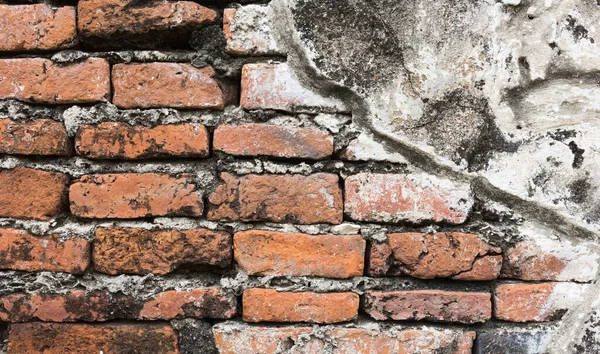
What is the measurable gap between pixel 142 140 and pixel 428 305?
0.68m

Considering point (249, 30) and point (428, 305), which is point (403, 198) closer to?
point (428, 305)

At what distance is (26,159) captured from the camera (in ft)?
3.00

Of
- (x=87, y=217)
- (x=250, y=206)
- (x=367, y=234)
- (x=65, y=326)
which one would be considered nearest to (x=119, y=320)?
(x=65, y=326)

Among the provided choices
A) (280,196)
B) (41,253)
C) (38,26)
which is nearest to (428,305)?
(280,196)

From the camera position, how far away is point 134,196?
0.90 metres

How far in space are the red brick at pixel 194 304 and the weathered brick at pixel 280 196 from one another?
0.16 meters

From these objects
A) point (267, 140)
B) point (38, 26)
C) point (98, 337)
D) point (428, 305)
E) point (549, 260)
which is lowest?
point (98, 337)

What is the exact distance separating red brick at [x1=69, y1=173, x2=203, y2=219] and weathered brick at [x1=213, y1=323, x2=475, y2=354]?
0.26 metres

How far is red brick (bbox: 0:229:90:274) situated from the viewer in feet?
2.98

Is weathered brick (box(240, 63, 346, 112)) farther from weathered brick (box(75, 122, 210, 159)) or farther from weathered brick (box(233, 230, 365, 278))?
weathered brick (box(233, 230, 365, 278))

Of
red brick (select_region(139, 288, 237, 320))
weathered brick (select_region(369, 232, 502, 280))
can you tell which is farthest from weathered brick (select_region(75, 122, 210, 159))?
weathered brick (select_region(369, 232, 502, 280))

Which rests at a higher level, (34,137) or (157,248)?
(34,137)

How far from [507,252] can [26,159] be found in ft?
3.32

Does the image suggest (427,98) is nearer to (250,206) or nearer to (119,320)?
(250,206)
